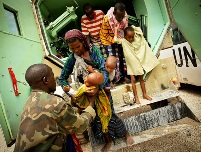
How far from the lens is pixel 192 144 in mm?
2834

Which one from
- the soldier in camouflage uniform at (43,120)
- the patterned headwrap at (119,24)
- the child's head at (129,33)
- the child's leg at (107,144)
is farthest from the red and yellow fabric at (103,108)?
the patterned headwrap at (119,24)

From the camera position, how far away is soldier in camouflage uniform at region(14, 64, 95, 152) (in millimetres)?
1438

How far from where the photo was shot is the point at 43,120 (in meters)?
1.44

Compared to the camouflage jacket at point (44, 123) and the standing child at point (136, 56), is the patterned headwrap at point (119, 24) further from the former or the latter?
the camouflage jacket at point (44, 123)

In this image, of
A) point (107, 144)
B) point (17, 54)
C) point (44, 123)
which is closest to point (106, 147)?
point (107, 144)

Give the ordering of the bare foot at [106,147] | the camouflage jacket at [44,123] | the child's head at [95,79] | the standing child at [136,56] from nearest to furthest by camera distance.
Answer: the camouflage jacket at [44,123] < the child's head at [95,79] < the bare foot at [106,147] < the standing child at [136,56]

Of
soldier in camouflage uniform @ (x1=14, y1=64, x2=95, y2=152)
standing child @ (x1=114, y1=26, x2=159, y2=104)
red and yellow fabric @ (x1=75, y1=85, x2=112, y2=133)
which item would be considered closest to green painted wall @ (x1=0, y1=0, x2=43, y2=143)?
red and yellow fabric @ (x1=75, y1=85, x2=112, y2=133)

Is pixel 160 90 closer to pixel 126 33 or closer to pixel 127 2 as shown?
pixel 126 33

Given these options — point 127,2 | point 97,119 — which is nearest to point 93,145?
point 97,119

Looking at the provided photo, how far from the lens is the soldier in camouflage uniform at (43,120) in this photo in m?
1.44

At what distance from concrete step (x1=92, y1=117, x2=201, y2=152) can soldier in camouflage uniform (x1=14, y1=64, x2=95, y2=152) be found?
148 centimetres

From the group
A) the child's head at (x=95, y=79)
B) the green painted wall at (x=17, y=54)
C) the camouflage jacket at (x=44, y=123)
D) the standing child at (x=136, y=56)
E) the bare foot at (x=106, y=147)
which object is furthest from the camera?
the green painted wall at (x=17, y=54)

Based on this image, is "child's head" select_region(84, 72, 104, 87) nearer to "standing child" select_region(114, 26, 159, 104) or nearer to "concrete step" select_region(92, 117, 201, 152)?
"concrete step" select_region(92, 117, 201, 152)

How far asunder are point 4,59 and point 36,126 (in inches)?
128
